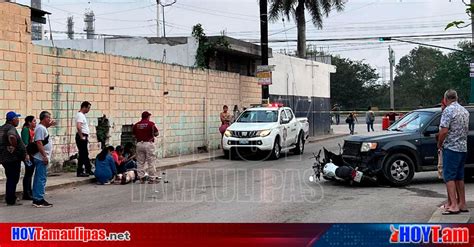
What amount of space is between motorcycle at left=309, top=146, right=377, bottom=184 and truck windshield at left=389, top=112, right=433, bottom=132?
1443mm

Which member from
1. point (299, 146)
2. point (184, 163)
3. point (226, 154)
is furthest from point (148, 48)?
point (184, 163)

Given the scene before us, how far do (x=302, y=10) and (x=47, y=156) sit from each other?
29758 millimetres

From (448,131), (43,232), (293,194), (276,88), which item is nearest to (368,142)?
(293,194)

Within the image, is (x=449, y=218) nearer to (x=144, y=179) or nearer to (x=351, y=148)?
(x=351, y=148)

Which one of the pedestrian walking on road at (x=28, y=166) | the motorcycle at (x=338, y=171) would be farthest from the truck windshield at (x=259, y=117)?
the pedestrian walking on road at (x=28, y=166)

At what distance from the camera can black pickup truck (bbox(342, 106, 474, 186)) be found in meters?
12.7

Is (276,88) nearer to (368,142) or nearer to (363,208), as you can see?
(368,142)

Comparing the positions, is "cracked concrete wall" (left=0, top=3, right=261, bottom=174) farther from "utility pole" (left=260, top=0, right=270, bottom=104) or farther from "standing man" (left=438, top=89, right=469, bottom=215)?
"standing man" (left=438, top=89, right=469, bottom=215)

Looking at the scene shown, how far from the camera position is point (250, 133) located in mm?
20406

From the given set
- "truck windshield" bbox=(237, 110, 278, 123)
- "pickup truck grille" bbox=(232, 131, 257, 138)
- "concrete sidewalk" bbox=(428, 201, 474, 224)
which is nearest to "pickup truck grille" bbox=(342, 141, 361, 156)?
"concrete sidewalk" bbox=(428, 201, 474, 224)

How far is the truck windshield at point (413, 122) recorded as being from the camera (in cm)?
1317

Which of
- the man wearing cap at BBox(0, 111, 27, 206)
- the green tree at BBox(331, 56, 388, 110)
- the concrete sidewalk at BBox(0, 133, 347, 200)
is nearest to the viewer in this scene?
the man wearing cap at BBox(0, 111, 27, 206)

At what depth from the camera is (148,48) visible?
26.6 metres

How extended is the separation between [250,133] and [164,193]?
809cm
